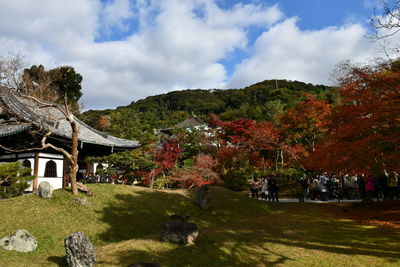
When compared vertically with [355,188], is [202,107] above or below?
above

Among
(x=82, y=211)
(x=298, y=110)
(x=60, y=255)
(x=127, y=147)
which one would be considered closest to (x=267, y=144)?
(x=298, y=110)

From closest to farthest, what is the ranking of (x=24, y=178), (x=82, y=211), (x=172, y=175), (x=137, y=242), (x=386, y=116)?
(x=137, y=242)
(x=386, y=116)
(x=82, y=211)
(x=24, y=178)
(x=172, y=175)

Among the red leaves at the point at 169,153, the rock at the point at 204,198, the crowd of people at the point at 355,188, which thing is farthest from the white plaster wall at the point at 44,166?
the crowd of people at the point at 355,188

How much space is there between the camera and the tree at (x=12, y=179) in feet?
47.7

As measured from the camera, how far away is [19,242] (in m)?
9.39

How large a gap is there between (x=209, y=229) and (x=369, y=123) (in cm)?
764

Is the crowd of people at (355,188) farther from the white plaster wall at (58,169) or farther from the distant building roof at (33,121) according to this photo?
the white plaster wall at (58,169)

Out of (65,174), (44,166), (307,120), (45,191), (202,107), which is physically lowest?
(45,191)

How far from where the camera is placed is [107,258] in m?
8.13

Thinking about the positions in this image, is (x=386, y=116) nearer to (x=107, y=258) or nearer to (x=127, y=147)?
(x=107, y=258)

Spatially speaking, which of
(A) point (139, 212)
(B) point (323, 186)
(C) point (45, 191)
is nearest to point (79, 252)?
(A) point (139, 212)

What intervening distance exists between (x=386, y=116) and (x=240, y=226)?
23.2 feet

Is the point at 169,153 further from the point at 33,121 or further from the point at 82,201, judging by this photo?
the point at 33,121

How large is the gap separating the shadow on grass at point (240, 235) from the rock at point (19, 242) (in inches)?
97.3
